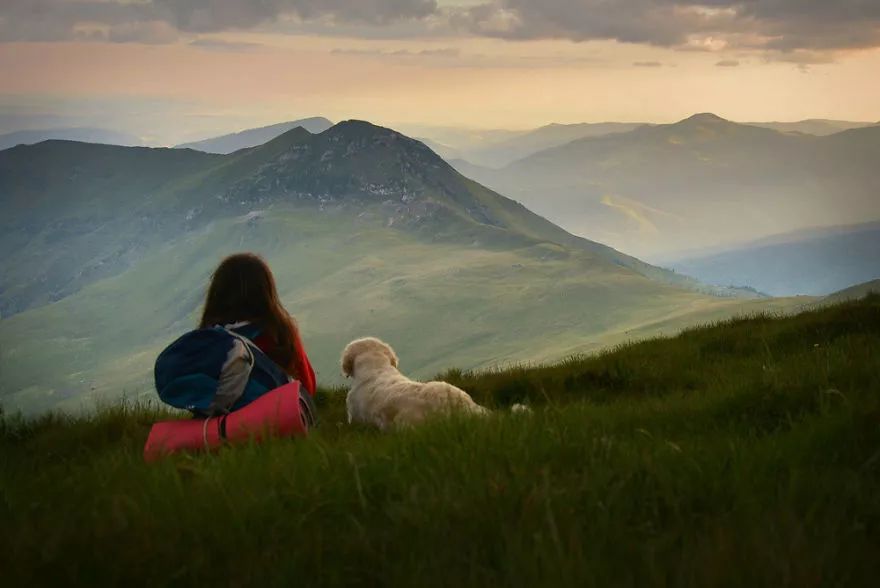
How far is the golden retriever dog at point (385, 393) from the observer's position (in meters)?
9.65

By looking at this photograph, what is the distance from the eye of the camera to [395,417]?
9820 millimetres

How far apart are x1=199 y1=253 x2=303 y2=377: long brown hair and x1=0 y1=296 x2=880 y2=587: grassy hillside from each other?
407cm

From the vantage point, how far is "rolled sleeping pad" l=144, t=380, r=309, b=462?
7.60 metres

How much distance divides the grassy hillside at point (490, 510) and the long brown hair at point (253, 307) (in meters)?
4.07

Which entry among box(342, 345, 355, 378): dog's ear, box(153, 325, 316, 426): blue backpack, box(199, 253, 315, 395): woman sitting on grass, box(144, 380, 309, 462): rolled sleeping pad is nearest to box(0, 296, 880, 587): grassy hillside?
box(144, 380, 309, 462): rolled sleeping pad

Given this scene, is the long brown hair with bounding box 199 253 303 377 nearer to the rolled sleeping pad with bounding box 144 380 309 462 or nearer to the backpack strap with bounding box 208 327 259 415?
the backpack strap with bounding box 208 327 259 415

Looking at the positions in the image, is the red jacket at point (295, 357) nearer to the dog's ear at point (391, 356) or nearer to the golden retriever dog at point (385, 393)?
the golden retriever dog at point (385, 393)

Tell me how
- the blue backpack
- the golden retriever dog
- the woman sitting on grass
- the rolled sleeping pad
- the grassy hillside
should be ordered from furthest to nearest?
the woman sitting on grass
the golden retriever dog
the blue backpack
the rolled sleeping pad
the grassy hillside

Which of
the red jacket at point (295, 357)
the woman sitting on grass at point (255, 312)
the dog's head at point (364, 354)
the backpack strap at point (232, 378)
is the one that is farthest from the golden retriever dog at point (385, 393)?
the backpack strap at point (232, 378)

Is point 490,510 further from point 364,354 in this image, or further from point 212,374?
point 364,354

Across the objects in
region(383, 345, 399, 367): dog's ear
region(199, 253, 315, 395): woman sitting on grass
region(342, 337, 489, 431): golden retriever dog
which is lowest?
region(342, 337, 489, 431): golden retriever dog

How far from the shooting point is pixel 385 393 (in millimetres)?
10492

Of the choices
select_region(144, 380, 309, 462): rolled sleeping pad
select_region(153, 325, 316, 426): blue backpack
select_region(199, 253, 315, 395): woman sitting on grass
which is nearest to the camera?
select_region(144, 380, 309, 462): rolled sleeping pad

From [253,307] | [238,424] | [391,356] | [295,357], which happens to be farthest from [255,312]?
[391,356]
